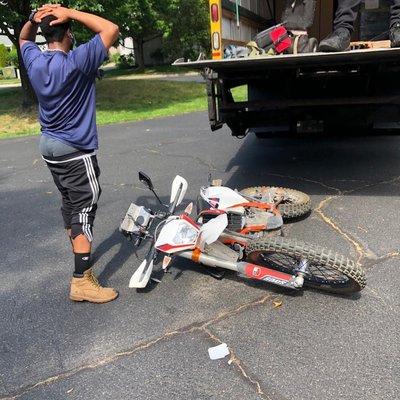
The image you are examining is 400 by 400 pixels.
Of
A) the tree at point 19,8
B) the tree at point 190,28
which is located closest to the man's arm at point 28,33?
the tree at point 19,8

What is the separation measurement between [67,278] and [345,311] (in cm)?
207

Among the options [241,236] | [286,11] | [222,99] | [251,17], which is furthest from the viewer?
[251,17]

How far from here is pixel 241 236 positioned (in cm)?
335

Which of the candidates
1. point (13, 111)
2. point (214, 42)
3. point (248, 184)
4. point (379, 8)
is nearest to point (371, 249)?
point (248, 184)

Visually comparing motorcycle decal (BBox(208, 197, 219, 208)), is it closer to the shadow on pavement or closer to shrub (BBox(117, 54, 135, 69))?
the shadow on pavement

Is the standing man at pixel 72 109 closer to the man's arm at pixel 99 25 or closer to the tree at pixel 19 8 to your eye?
the man's arm at pixel 99 25

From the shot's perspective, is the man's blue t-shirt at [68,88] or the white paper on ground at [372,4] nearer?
the man's blue t-shirt at [68,88]

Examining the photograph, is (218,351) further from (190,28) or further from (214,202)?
(190,28)

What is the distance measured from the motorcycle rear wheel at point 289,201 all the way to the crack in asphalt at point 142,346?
1213mm

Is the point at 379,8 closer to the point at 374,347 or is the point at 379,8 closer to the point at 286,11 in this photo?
the point at 286,11

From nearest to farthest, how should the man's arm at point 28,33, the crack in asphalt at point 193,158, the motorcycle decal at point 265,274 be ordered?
the motorcycle decal at point 265,274
the man's arm at point 28,33
the crack in asphalt at point 193,158

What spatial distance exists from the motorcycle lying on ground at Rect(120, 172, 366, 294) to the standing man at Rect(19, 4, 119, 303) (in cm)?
32

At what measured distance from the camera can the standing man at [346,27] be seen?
146 inches

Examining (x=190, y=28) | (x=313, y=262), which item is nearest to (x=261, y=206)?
(x=313, y=262)
